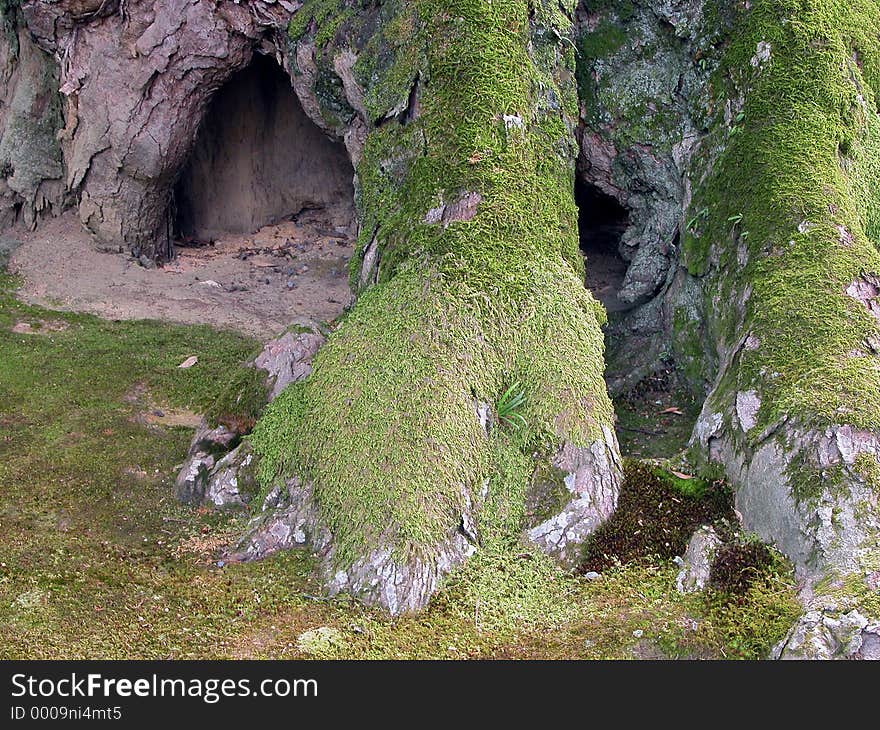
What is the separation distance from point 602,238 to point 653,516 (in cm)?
484

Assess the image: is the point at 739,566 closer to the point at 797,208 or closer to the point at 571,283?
the point at 571,283

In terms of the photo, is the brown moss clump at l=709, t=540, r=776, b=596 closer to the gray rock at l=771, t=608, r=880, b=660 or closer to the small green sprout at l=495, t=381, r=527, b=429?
the gray rock at l=771, t=608, r=880, b=660

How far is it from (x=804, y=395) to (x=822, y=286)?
1003 mm

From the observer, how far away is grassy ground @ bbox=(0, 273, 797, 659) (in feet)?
14.8

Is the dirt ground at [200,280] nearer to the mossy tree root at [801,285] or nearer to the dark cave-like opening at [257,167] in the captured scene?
the dark cave-like opening at [257,167]

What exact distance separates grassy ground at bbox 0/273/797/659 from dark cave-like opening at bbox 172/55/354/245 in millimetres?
6173

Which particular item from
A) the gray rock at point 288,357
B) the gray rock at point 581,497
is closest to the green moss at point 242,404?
the gray rock at point 288,357

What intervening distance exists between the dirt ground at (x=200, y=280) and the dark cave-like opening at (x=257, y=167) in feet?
1.52

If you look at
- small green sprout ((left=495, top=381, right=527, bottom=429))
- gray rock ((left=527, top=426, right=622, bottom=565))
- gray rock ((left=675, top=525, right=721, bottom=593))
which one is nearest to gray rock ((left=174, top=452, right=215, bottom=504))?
small green sprout ((left=495, top=381, right=527, bottom=429))

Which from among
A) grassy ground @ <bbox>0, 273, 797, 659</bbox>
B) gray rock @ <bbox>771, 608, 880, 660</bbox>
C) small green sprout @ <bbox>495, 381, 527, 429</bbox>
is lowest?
grassy ground @ <bbox>0, 273, 797, 659</bbox>

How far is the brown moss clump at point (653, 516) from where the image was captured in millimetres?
5168

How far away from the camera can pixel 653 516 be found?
5398 mm

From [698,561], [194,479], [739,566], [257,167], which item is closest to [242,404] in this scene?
[194,479]

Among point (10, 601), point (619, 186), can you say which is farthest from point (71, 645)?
point (619, 186)
